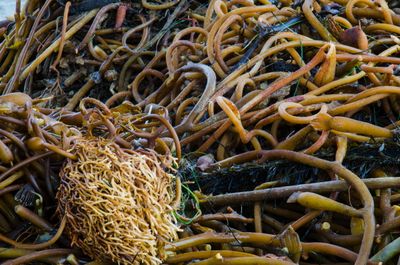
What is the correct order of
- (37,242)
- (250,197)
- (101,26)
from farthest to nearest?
1. (101,26)
2. (250,197)
3. (37,242)

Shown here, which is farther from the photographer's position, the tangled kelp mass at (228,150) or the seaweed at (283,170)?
the seaweed at (283,170)

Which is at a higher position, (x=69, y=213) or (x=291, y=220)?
(x=69, y=213)

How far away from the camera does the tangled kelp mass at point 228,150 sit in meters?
1.26

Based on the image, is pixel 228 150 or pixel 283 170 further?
pixel 228 150

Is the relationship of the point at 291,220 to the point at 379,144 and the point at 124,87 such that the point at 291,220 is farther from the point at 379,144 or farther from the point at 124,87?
the point at 124,87

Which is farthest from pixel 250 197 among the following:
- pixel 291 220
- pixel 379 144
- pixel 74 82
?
pixel 74 82

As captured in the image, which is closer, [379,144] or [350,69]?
[379,144]

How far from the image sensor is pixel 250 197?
1456 millimetres

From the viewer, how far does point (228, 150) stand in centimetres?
164

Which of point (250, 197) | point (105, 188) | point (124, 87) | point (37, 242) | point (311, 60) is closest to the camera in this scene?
point (105, 188)

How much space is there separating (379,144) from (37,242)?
748 millimetres

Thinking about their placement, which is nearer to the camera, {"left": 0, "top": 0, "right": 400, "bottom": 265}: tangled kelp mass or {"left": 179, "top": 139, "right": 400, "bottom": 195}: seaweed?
{"left": 0, "top": 0, "right": 400, "bottom": 265}: tangled kelp mass

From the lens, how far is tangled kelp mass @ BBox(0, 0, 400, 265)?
1.26 metres

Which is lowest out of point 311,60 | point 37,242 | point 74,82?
point 74,82
